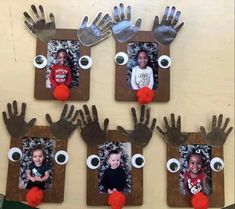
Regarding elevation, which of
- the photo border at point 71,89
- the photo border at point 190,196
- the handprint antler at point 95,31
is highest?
the handprint antler at point 95,31

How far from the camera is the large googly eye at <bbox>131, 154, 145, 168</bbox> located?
0.94 m

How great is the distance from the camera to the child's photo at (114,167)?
0.93m

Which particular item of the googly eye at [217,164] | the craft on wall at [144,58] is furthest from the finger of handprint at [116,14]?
the googly eye at [217,164]

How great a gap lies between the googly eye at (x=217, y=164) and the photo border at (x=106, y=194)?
175 mm

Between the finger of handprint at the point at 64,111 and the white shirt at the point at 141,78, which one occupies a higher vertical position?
the white shirt at the point at 141,78

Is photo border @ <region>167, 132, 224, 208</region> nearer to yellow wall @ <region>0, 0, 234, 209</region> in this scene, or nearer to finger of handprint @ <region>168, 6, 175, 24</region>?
yellow wall @ <region>0, 0, 234, 209</region>

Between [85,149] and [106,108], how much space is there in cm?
11

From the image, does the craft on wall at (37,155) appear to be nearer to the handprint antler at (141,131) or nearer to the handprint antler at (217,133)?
the handprint antler at (141,131)

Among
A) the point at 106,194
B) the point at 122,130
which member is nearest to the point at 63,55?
the point at 122,130

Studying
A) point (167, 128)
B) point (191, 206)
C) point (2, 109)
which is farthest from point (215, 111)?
point (2, 109)

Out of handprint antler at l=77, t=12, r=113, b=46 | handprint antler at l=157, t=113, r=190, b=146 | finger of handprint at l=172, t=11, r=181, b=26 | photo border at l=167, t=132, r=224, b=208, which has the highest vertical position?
finger of handprint at l=172, t=11, r=181, b=26

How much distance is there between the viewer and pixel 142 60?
0.97m

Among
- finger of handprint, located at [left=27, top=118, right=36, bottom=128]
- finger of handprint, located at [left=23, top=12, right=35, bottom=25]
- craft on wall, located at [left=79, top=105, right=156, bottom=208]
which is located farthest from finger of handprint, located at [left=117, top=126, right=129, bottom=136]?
finger of handprint, located at [left=23, top=12, right=35, bottom=25]

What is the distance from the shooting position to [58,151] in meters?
0.94
